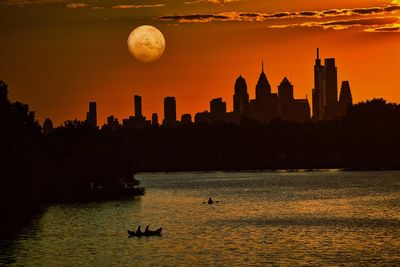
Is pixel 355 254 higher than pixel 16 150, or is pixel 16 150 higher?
pixel 16 150

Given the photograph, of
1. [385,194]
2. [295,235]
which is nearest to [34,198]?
[295,235]

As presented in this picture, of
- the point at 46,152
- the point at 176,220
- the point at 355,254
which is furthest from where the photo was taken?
the point at 46,152

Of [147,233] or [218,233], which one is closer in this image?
[147,233]

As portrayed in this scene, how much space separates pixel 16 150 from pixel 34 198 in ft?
43.3

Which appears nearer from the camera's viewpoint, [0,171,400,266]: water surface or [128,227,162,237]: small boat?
[0,171,400,266]: water surface

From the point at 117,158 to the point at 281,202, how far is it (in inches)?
1041

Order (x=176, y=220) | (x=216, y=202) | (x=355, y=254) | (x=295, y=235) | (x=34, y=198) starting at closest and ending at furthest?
(x=355, y=254)
(x=295, y=235)
(x=176, y=220)
(x=34, y=198)
(x=216, y=202)

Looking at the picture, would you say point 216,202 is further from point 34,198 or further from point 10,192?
point 10,192

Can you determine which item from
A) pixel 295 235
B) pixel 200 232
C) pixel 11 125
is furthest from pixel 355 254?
pixel 11 125

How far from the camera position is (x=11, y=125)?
Answer: 101 metres

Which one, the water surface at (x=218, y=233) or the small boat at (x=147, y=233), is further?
the small boat at (x=147, y=233)

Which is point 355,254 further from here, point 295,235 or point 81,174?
point 81,174

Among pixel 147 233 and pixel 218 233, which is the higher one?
pixel 147 233

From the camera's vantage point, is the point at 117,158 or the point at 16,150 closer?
the point at 16,150
